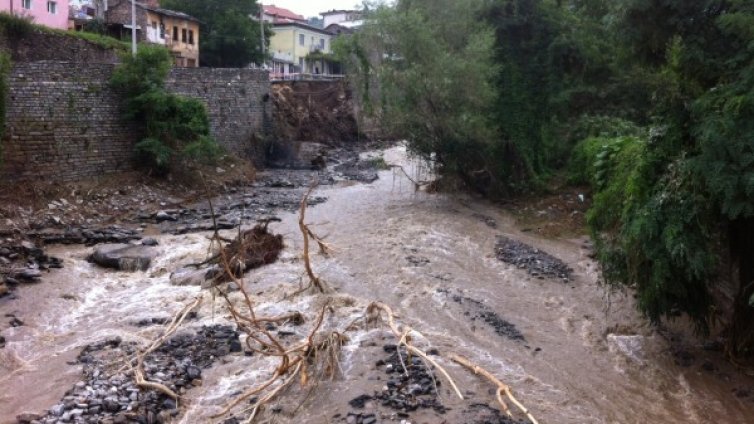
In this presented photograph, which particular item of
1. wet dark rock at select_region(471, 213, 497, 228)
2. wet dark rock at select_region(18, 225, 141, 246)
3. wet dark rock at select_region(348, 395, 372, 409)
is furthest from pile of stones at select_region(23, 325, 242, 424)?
wet dark rock at select_region(471, 213, 497, 228)

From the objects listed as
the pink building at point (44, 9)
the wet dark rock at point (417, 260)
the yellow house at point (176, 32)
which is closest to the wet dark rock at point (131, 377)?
the wet dark rock at point (417, 260)

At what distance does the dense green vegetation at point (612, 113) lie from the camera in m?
8.96

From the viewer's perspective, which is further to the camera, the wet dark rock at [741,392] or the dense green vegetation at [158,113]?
the dense green vegetation at [158,113]

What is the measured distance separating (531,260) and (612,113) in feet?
31.5

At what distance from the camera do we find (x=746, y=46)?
357 inches

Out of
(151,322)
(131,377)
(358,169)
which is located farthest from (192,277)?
(358,169)

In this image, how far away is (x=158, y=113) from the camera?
22625 mm

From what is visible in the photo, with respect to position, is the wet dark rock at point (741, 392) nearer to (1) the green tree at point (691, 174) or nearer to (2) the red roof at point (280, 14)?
(1) the green tree at point (691, 174)

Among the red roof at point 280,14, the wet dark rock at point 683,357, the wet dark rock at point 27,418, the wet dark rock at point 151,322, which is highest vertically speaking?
the red roof at point 280,14

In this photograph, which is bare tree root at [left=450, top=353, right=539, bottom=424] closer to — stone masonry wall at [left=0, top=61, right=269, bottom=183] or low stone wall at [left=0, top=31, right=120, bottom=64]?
stone masonry wall at [left=0, top=61, right=269, bottom=183]

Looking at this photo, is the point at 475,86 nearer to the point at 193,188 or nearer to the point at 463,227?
the point at 463,227

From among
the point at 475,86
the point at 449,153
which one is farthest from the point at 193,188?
the point at 475,86

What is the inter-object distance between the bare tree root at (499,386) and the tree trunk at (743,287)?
3.92 m

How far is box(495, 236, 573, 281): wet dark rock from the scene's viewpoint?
14.8 metres
